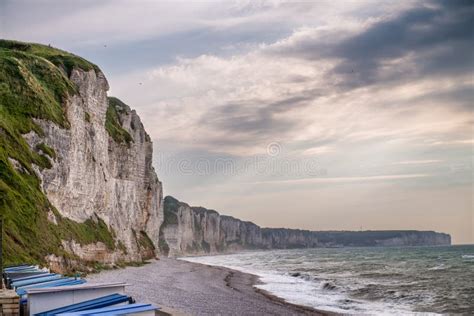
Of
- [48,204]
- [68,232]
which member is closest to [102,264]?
[68,232]

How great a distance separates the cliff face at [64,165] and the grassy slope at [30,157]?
96 mm

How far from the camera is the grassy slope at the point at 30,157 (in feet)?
113

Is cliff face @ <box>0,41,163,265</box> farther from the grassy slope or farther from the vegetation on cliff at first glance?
the vegetation on cliff

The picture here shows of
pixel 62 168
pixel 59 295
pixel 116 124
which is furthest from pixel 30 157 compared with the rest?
pixel 116 124

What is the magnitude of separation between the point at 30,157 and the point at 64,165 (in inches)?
276

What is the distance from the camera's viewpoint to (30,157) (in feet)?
145

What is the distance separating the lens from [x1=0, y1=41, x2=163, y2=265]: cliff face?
3812cm

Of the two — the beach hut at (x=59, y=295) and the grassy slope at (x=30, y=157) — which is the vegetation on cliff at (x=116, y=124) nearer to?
the grassy slope at (x=30, y=157)

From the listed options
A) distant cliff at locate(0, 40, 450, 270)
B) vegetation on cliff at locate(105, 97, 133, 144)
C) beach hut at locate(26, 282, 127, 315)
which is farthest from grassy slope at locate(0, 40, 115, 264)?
beach hut at locate(26, 282, 127, 315)

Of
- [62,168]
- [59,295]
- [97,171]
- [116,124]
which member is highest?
[116,124]

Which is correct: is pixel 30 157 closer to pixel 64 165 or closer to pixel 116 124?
pixel 64 165

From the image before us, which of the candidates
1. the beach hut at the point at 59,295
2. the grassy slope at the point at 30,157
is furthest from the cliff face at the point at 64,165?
the beach hut at the point at 59,295

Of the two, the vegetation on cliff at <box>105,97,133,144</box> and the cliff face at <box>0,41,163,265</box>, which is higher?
the vegetation on cliff at <box>105,97,133,144</box>

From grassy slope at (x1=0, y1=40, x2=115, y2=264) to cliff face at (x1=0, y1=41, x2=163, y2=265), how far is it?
0.31 feet
